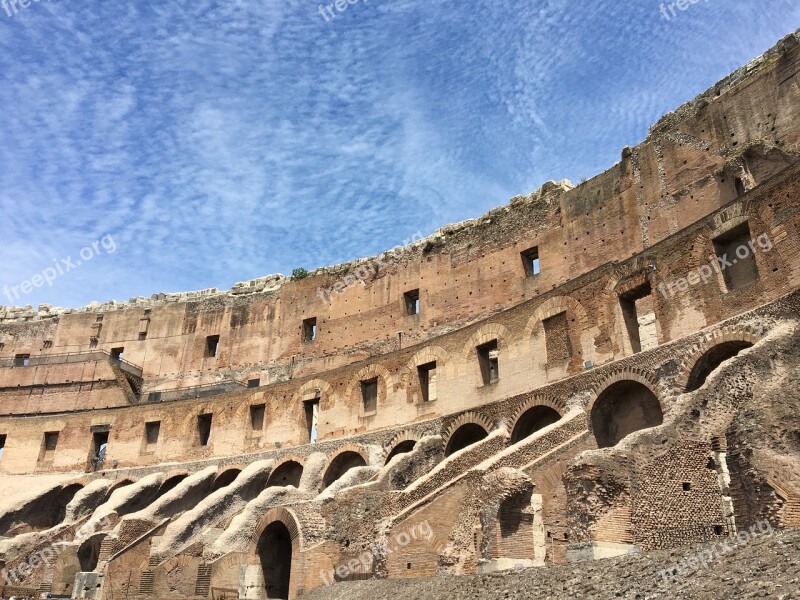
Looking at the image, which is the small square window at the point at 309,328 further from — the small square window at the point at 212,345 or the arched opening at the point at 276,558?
the arched opening at the point at 276,558

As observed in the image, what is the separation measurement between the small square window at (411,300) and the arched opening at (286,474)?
27.7 feet

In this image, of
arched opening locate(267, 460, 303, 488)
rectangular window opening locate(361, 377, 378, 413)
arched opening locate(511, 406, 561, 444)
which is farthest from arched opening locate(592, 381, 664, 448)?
arched opening locate(267, 460, 303, 488)

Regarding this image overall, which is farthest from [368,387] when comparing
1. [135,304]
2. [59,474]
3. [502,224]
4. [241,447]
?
[135,304]

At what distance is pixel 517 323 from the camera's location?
58.0 ft

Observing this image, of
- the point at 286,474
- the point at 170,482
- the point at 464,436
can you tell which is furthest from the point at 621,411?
the point at 170,482

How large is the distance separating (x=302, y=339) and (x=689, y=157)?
17.2m

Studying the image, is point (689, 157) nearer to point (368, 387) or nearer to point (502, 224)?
point (502, 224)

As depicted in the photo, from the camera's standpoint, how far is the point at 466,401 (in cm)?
1817

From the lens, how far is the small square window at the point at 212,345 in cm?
3344

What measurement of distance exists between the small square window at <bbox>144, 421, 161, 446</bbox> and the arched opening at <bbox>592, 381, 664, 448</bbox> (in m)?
18.1

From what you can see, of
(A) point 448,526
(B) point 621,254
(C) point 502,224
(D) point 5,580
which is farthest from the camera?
(C) point 502,224

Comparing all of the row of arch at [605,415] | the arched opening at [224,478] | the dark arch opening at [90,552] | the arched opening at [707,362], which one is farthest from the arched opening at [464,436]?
the dark arch opening at [90,552]

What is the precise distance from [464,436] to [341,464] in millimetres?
4760

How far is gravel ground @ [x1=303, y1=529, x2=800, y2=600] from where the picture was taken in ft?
21.9
